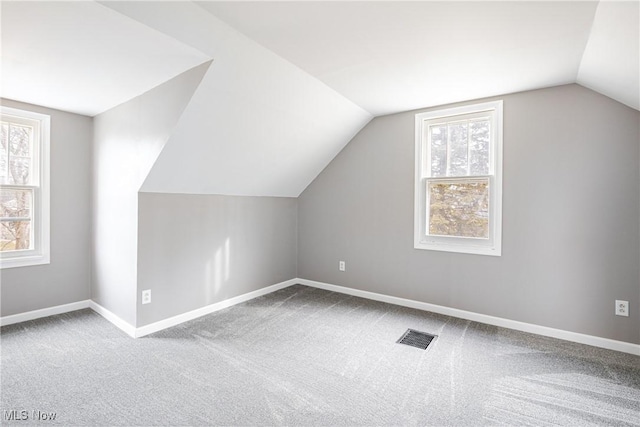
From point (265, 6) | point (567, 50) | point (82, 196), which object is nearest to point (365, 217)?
point (567, 50)

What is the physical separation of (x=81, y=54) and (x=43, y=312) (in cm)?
262

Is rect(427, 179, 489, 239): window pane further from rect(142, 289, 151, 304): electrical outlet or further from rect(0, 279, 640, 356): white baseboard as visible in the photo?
rect(142, 289, 151, 304): electrical outlet

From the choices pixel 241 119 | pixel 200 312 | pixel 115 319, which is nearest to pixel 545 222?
pixel 241 119

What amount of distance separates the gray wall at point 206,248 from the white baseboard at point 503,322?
3.31 ft

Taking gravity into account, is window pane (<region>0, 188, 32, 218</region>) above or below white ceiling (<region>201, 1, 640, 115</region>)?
below

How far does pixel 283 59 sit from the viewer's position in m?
2.34

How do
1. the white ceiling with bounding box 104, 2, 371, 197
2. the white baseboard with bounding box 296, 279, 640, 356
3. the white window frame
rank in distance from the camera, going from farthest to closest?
the white window frame < the white baseboard with bounding box 296, 279, 640, 356 < the white ceiling with bounding box 104, 2, 371, 197

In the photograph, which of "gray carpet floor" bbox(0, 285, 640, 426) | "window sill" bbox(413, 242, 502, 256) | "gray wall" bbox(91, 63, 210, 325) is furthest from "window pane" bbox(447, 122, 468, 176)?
"gray wall" bbox(91, 63, 210, 325)

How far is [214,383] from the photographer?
81.2 inches

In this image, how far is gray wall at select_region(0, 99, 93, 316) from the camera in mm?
3088

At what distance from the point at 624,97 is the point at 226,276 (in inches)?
154

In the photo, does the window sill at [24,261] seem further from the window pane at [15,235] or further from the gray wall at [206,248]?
the gray wall at [206,248]

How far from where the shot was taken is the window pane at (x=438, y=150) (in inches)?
134

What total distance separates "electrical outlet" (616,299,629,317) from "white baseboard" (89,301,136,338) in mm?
4065
